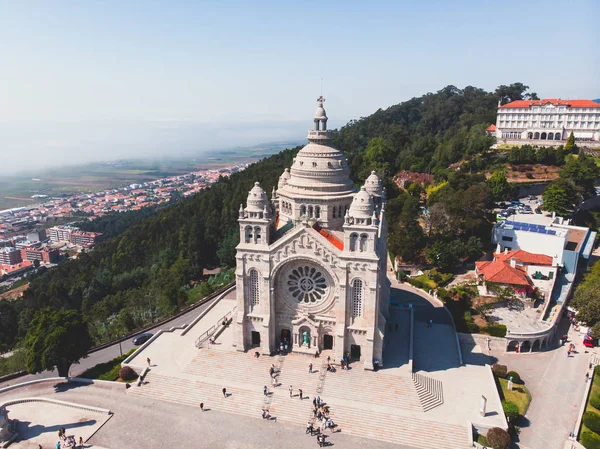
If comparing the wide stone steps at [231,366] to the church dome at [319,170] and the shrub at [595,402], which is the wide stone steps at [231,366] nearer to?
the church dome at [319,170]

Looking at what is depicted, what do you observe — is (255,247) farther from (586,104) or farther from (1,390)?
(586,104)

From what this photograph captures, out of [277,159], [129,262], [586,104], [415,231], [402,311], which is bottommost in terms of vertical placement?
[129,262]

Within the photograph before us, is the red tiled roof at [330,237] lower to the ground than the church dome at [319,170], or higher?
lower

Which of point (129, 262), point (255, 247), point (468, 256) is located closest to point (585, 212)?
point (468, 256)

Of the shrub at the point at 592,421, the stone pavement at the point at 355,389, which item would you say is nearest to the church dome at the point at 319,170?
the stone pavement at the point at 355,389

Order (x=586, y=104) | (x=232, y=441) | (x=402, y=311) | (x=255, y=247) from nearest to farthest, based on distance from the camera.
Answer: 1. (x=232, y=441)
2. (x=255, y=247)
3. (x=402, y=311)
4. (x=586, y=104)

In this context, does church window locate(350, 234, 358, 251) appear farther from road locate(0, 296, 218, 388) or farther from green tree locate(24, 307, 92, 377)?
road locate(0, 296, 218, 388)
